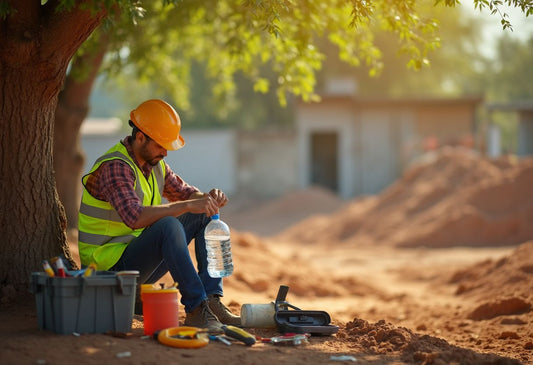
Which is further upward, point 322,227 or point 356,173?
point 356,173

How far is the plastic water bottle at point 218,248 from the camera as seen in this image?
583 centimetres

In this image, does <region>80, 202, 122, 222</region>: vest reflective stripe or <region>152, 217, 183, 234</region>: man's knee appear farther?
<region>80, 202, 122, 222</region>: vest reflective stripe

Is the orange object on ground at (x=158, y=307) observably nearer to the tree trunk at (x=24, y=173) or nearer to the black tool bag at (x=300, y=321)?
the black tool bag at (x=300, y=321)

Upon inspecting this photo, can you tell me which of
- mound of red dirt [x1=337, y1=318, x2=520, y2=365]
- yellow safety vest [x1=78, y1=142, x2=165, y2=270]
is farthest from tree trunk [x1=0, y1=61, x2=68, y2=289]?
mound of red dirt [x1=337, y1=318, x2=520, y2=365]

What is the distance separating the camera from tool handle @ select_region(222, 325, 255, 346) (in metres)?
5.13

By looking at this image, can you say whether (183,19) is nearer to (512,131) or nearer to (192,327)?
(192,327)

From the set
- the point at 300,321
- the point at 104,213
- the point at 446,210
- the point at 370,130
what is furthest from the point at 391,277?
the point at 370,130

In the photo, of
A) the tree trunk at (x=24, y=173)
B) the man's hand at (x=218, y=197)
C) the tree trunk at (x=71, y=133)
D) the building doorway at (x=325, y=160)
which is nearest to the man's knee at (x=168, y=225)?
the man's hand at (x=218, y=197)

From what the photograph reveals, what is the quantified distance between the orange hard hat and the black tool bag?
158 cm

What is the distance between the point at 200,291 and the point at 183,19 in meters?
8.95

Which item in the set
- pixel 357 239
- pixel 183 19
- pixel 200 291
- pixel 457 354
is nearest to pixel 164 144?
pixel 200 291

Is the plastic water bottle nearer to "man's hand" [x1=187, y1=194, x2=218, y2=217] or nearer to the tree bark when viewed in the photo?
"man's hand" [x1=187, y1=194, x2=218, y2=217]

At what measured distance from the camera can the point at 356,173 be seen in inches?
1176

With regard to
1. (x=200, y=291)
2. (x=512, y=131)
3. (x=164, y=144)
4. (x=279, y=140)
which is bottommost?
(x=200, y=291)
